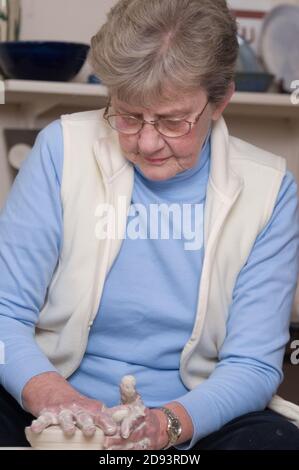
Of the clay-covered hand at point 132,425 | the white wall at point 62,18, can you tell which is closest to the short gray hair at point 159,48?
the clay-covered hand at point 132,425

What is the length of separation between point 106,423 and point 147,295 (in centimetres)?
31

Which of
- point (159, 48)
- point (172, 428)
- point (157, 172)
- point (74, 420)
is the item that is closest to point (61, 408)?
point (74, 420)

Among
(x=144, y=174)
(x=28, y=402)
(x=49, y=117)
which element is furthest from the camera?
(x=49, y=117)

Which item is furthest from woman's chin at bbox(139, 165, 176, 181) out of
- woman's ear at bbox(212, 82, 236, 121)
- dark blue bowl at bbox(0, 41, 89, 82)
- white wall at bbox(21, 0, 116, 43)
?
white wall at bbox(21, 0, 116, 43)

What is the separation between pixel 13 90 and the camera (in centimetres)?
214

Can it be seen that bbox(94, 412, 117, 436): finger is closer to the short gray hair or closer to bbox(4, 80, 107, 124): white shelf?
the short gray hair

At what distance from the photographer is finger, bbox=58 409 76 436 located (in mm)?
1093

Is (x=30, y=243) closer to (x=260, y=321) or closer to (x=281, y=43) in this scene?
(x=260, y=321)

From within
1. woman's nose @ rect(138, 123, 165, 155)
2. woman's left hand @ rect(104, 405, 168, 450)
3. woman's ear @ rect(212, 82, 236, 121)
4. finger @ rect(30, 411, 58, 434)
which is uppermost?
woman's ear @ rect(212, 82, 236, 121)

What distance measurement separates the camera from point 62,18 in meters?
2.37

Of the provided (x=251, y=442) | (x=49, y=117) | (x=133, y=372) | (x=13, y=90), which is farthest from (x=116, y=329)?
(x=49, y=117)

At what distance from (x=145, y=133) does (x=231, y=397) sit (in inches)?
16.7

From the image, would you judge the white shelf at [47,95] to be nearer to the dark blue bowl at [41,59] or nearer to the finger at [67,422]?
the dark blue bowl at [41,59]
